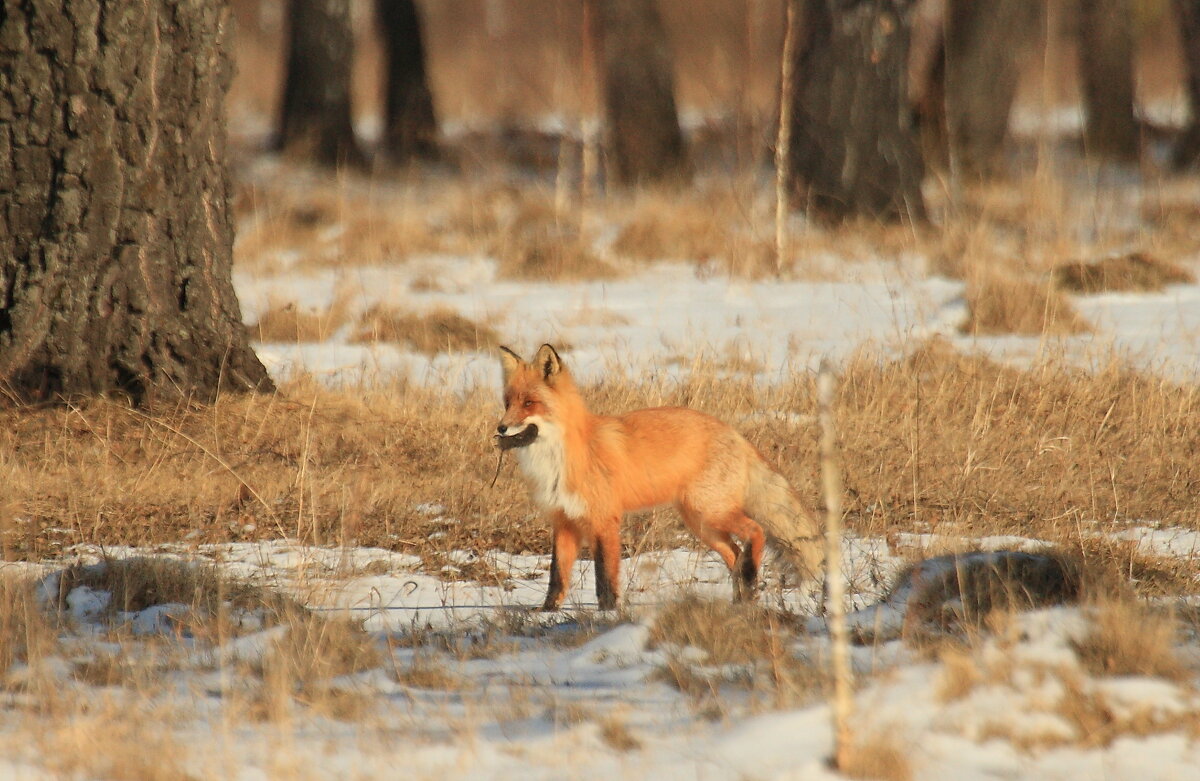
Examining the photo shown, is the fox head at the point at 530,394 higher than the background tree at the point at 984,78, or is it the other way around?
the background tree at the point at 984,78

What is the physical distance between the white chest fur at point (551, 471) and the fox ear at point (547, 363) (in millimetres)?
195

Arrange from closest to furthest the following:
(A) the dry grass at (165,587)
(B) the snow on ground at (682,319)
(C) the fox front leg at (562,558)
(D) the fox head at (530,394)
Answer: (A) the dry grass at (165,587), (D) the fox head at (530,394), (C) the fox front leg at (562,558), (B) the snow on ground at (682,319)

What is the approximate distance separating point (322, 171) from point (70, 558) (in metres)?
12.6

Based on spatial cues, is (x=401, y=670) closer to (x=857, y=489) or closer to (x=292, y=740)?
(x=292, y=740)

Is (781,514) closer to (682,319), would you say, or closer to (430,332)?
(430,332)

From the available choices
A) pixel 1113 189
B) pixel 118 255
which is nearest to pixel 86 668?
pixel 118 255

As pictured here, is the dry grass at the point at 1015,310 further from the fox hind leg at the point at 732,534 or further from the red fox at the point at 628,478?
the fox hind leg at the point at 732,534

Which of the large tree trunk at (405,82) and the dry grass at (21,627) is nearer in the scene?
the dry grass at (21,627)

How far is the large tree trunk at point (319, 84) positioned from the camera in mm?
17297

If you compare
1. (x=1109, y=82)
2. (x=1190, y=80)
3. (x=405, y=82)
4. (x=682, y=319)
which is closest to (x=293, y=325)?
(x=682, y=319)

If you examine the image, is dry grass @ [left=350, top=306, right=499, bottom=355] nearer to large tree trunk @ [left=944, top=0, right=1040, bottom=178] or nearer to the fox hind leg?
the fox hind leg

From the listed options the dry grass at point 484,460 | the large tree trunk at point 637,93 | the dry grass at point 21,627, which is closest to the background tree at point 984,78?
the large tree trunk at point 637,93

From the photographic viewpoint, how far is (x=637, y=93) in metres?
15.6

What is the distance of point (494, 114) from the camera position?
23.6 meters
